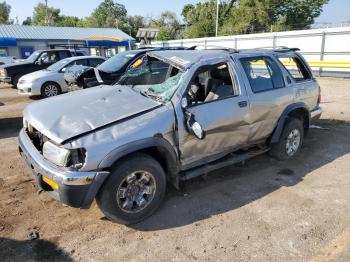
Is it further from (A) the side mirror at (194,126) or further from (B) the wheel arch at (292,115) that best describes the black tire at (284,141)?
(A) the side mirror at (194,126)

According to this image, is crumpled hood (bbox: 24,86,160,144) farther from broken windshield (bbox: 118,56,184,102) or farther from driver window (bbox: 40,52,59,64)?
driver window (bbox: 40,52,59,64)

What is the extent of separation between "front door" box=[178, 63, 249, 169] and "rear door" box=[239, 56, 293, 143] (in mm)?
204

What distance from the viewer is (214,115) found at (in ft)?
13.3

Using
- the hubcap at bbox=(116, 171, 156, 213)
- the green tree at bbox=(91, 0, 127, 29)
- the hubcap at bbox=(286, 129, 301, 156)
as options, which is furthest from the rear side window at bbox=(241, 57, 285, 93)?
the green tree at bbox=(91, 0, 127, 29)

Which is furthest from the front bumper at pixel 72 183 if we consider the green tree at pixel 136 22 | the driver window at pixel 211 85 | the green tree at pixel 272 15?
the green tree at pixel 136 22

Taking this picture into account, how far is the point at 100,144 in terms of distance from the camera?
314 cm

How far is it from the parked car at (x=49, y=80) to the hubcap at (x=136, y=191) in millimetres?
9058

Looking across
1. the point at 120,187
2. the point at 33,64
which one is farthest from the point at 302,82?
the point at 33,64

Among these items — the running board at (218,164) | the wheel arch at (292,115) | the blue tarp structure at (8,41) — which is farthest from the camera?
the blue tarp structure at (8,41)

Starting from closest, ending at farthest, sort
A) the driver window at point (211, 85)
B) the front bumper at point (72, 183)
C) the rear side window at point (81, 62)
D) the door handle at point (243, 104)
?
the front bumper at point (72, 183) → the driver window at point (211, 85) → the door handle at point (243, 104) → the rear side window at point (81, 62)

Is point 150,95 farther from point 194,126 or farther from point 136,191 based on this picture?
point 136,191

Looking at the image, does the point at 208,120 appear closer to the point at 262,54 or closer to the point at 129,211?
the point at 129,211

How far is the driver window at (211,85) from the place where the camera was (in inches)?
166

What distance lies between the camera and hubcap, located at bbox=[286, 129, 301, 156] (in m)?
5.43
